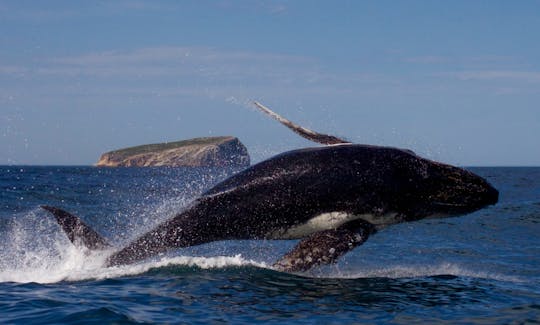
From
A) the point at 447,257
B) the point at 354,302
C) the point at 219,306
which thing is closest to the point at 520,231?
the point at 447,257

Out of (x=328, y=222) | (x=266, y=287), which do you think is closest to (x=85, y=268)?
(x=266, y=287)

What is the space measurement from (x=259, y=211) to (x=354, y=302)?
111 inches

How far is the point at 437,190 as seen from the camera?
42.1 ft

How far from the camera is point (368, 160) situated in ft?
40.5

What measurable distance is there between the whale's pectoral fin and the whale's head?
45.4 inches

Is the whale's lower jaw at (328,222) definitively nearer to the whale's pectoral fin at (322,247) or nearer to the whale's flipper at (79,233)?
the whale's pectoral fin at (322,247)

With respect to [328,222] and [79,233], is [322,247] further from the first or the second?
→ [79,233]

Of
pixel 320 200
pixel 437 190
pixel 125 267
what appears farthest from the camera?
pixel 125 267

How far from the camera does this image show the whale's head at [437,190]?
12633 millimetres

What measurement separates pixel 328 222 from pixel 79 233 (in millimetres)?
5165

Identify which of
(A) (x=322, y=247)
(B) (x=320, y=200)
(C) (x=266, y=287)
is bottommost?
(C) (x=266, y=287)

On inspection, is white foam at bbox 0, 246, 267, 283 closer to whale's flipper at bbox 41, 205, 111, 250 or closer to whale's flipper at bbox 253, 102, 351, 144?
whale's flipper at bbox 41, 205, 111, 250

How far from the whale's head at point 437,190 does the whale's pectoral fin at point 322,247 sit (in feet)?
3.78

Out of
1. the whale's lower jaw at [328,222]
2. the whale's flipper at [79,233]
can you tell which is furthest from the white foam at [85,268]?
the whale's lower jaw at [328,222]
